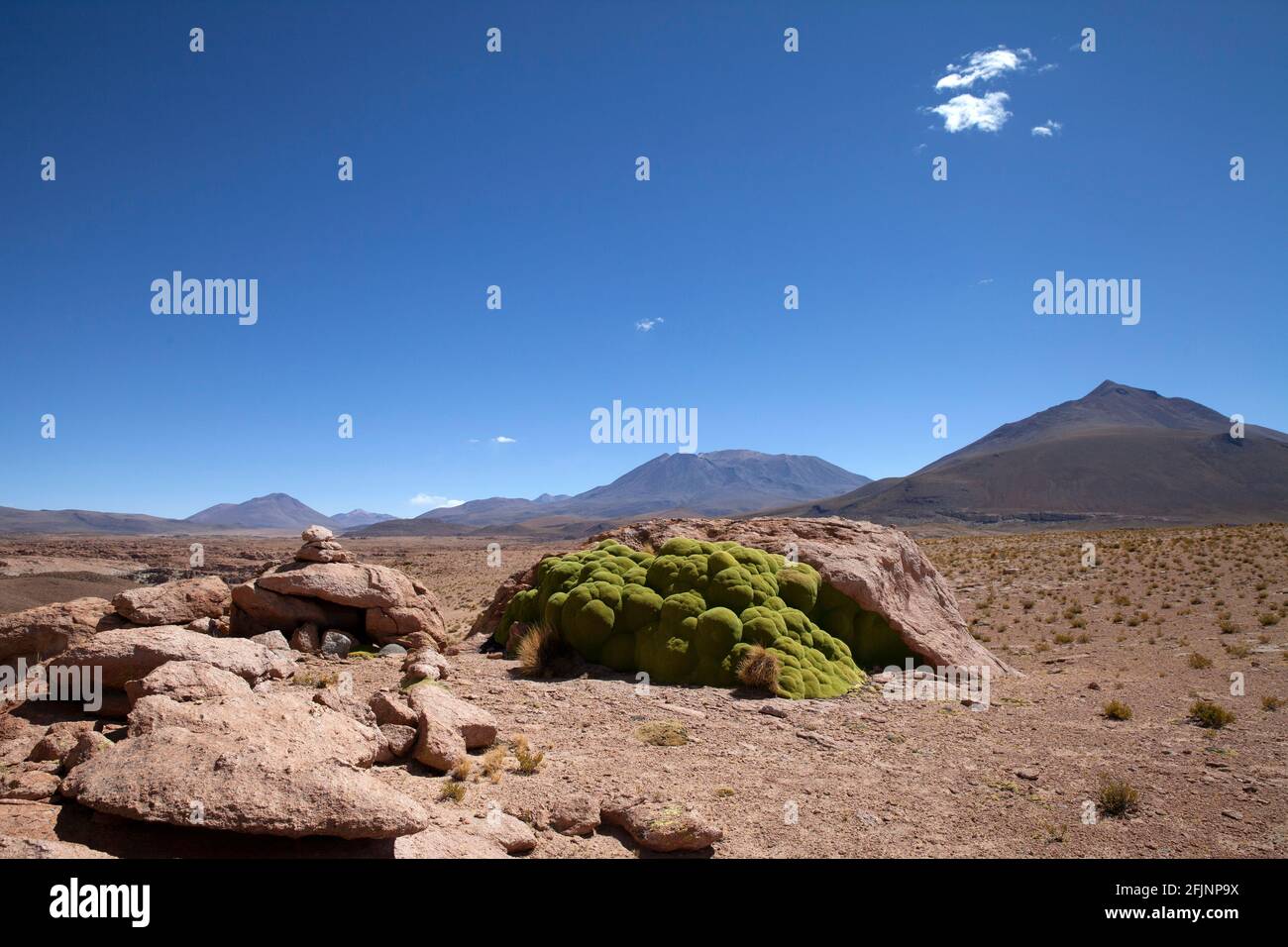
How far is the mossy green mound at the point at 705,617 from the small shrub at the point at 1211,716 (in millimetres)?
4028

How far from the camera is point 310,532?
12.1 metres

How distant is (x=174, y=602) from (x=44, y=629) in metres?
1.71

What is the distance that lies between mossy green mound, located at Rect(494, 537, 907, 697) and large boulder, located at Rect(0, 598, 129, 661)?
5.96 m

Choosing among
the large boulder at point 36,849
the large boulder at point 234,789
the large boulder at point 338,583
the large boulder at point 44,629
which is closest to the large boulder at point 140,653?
the large boulder at point 234,789

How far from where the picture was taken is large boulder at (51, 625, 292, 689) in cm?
640

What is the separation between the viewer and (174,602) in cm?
1027

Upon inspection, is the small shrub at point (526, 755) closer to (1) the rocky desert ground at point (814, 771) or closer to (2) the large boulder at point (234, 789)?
(1) the rocky desert ground at point (814, 771)

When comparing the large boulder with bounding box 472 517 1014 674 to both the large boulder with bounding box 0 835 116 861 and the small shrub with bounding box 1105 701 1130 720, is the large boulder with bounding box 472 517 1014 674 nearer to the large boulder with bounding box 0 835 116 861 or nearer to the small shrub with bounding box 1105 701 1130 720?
the small shrub with bounding box 1105 701 1130 720

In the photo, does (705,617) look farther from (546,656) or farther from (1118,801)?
(1118,801)

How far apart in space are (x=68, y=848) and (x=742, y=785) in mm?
4890

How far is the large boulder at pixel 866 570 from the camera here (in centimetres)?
1227

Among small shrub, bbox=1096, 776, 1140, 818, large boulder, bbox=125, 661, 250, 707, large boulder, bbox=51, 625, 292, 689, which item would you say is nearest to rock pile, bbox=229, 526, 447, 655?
large boulder, bbox=51, 625, 292, 689

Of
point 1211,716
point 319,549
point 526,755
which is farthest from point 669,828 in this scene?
point 319,549
